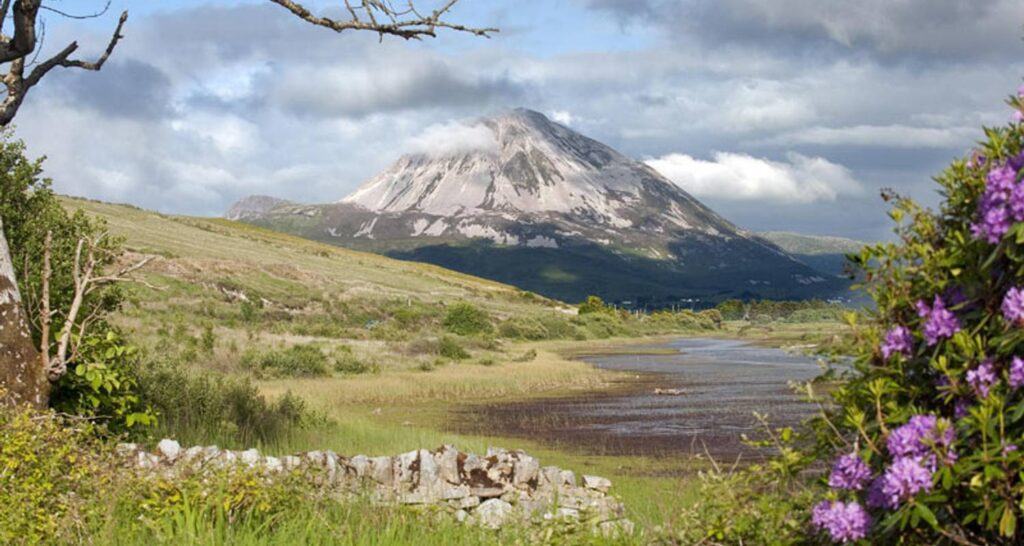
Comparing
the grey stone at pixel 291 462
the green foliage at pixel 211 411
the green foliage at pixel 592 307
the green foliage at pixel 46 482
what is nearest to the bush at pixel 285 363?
the green foliage at pixel 211 411

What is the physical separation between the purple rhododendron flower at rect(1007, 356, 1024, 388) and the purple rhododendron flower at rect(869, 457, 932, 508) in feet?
1.41

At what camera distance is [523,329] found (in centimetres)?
7856

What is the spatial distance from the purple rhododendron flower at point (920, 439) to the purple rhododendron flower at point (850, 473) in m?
0.16

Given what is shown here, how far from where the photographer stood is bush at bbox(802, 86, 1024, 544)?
10.8ft

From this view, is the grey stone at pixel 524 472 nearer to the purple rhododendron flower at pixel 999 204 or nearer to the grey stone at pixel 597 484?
the grey stone at pixel 597 484

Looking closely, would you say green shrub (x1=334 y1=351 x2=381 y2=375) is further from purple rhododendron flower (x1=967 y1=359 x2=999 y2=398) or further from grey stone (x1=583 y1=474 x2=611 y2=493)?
purple rhododendron flower (x1=967 y1=359 x2=999 y2=398)

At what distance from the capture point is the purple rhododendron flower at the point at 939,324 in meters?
3.57

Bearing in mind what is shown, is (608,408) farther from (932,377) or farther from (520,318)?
(520,318)

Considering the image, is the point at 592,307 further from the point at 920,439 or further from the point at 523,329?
the point at 920,439

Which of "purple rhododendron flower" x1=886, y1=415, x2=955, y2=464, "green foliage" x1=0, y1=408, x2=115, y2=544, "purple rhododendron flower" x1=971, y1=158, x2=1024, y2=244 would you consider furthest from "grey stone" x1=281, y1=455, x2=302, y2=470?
"purple rhododendron flower" x1=971, y1=158, x2=1024, y2=244

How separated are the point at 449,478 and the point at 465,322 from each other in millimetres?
55854

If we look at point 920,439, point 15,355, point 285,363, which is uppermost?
point 920,439

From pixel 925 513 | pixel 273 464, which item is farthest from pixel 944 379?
pixel 273 464

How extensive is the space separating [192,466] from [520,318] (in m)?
78.7
